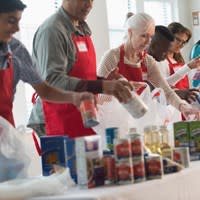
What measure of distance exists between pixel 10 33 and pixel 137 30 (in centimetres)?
104

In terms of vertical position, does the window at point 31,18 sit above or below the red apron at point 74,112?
above

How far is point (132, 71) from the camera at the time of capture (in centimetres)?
274

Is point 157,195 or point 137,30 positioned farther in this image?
point 137,30

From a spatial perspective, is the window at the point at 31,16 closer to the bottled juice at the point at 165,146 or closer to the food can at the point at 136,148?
the bottled juice at the point at 165,146

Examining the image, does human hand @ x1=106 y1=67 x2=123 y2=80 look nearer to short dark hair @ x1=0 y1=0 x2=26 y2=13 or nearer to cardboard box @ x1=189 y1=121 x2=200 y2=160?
cardboard box @ x1=189 y1=121 x2=200 y2=160

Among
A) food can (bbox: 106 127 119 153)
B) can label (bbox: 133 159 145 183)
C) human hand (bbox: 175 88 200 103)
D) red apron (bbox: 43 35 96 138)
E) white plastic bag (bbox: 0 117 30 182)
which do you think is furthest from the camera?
human hand (bbox: 175 88 200 103)

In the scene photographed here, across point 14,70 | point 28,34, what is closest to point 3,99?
point 14,70

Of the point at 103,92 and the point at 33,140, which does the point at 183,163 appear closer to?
the point at 103,92

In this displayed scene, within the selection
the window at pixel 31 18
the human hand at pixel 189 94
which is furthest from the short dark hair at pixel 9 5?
the window at pixel 31 18

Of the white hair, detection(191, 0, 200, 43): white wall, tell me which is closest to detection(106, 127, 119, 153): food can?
the white hair

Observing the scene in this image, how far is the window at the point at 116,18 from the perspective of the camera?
4.77m

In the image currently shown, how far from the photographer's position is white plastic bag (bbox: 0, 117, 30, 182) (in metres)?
1.62

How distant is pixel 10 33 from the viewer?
174 cm

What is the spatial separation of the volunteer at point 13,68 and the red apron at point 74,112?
0.20m
